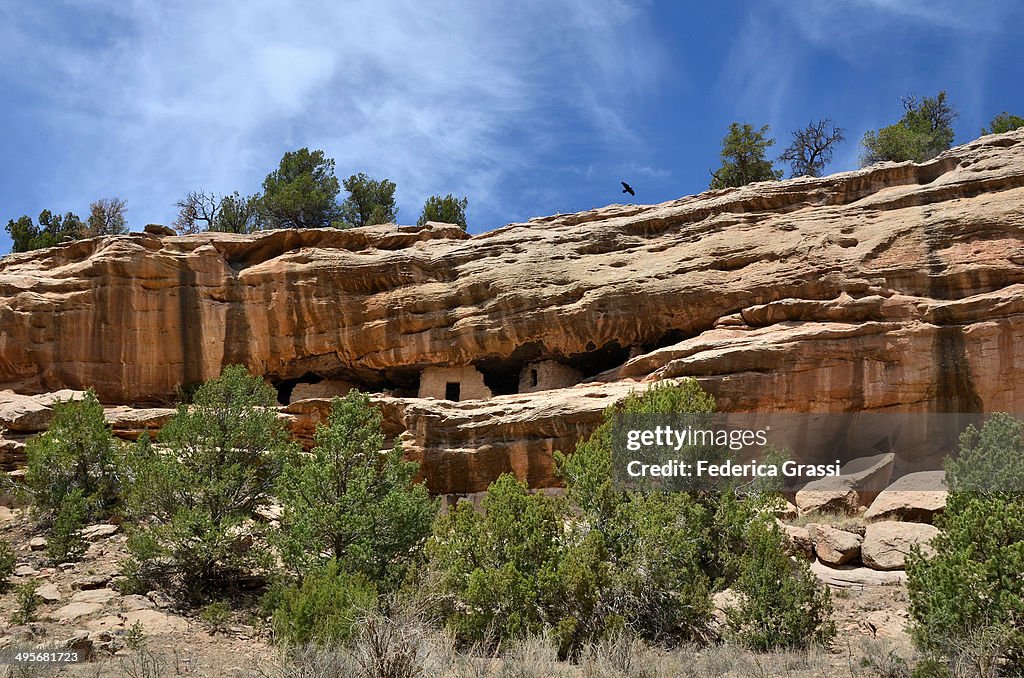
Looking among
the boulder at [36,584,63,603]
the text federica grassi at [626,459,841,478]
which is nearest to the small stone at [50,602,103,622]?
the boulder at [36,584,63,603]

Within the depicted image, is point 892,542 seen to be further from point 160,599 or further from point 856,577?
point 160,599

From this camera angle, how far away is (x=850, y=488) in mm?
16781

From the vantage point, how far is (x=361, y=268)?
2356cm

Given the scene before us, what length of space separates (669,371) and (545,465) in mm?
3495

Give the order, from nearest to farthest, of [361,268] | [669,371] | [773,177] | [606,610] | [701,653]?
1. [701,653]
2. [606,610]
3. [669,371]
4. [361,268]
5. [773,177]

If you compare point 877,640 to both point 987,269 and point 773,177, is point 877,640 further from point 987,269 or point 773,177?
point 773,177

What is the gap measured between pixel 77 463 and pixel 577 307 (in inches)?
479

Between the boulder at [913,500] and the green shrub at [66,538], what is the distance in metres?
15.2

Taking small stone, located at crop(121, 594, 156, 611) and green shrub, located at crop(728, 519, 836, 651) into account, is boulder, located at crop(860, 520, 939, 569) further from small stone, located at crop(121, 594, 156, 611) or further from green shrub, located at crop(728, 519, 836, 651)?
small stone, located at crop(121, 594, 156, 611)

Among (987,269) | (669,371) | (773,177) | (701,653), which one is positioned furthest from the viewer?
(773,177)

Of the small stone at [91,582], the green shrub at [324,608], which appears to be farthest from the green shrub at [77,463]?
the green shrub at [324,608]

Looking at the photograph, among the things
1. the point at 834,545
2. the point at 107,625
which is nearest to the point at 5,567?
the point at 107,625

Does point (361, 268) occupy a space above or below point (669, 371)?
above

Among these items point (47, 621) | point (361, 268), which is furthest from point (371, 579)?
point (361, 268)
